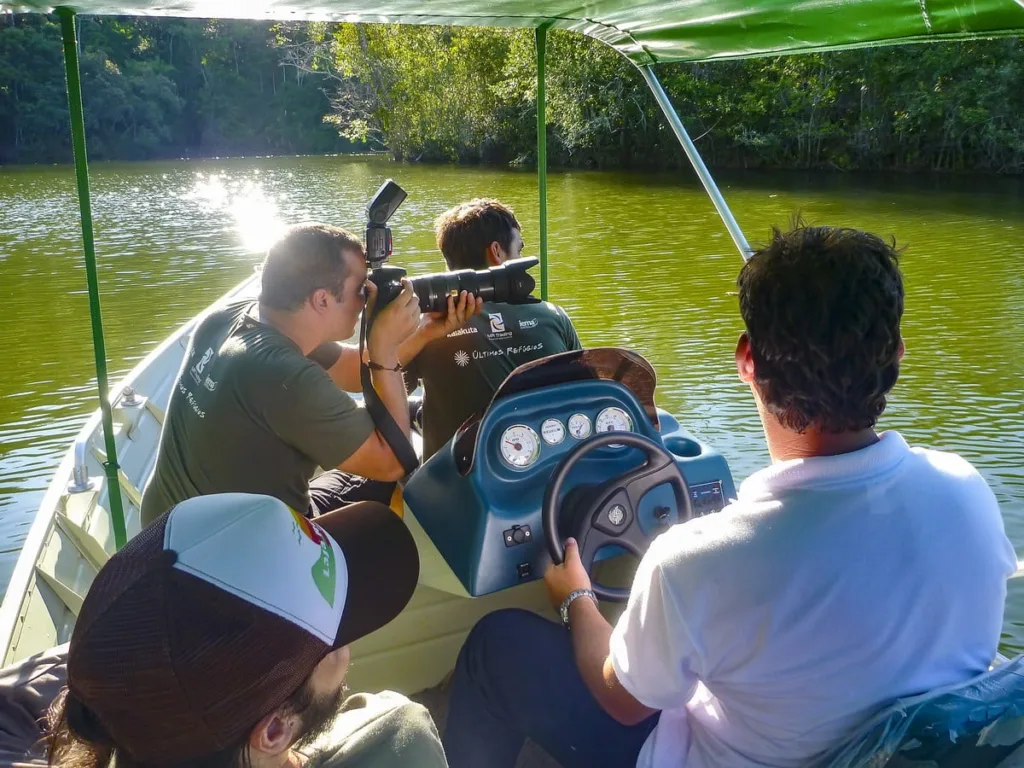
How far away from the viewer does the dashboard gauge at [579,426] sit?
1684 mm

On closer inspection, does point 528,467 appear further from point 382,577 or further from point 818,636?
point 818,636

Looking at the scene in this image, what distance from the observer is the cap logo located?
36.3 inches

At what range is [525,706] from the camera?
1.42 metres

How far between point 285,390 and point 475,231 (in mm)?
1007

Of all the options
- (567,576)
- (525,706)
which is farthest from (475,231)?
(525,706)

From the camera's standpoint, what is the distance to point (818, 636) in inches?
40.3

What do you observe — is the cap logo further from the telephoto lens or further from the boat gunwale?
the boat gunwale

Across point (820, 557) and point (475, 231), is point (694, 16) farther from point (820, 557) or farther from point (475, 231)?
point (820, 557)

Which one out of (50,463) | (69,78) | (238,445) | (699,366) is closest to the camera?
(238,445)

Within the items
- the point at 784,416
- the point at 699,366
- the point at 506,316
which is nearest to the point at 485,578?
the point at 784,416

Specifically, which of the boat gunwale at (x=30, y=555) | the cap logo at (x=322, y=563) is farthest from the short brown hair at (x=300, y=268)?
the cap logo at (x=322, y=563)

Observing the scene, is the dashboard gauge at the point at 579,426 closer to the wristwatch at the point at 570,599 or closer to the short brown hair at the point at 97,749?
the wristwatch at the point at 570,599

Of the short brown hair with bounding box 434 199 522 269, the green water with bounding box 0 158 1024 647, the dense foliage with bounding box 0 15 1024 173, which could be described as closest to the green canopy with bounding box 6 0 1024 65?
the short brown hair with bounding box 434 199 522 269

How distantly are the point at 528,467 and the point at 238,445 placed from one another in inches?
26.6
